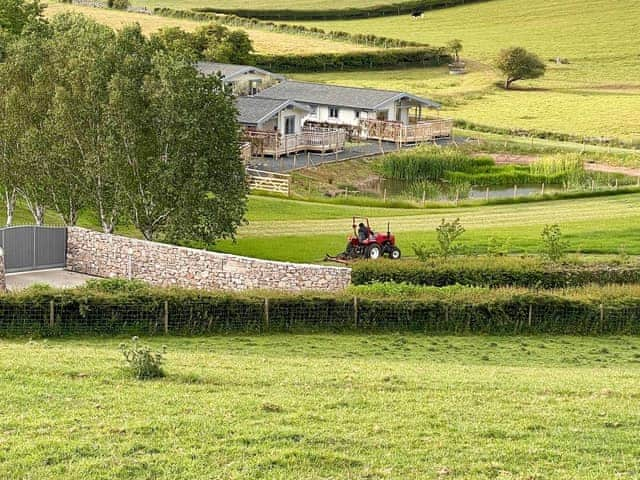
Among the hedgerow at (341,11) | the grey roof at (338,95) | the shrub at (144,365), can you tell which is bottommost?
the shrub at (144,365)

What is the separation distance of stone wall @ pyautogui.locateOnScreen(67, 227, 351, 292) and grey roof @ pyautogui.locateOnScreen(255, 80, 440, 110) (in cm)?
4267

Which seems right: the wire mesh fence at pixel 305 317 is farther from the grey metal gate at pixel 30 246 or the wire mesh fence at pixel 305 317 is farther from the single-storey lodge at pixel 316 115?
the single-storey lodge at pixel 316 115

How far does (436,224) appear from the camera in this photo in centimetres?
4772

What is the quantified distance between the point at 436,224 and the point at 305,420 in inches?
1254

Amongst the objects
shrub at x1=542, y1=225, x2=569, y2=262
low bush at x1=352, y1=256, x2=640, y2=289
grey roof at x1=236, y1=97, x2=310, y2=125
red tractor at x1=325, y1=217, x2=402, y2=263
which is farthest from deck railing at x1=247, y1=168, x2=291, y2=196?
low bush at x1=352, y1=256, x2=640, y2=289

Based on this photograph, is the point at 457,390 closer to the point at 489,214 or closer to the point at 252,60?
the point at 489,214

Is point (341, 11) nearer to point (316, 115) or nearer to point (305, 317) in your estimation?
point (316, 115)

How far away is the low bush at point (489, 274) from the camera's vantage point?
109ft

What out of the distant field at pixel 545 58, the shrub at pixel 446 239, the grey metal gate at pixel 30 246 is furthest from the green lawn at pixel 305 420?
the distant field at pixel 545 58

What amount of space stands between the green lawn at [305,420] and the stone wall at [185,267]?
8.89 meters

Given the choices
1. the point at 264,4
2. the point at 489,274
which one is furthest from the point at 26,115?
the point at 264,4

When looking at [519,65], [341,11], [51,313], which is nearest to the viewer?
[51,313]

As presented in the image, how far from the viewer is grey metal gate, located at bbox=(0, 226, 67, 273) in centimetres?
3578

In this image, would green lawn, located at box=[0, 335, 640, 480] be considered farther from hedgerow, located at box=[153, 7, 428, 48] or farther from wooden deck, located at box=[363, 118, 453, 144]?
hedgerow, located at box=[153, 7, 428, 48]
